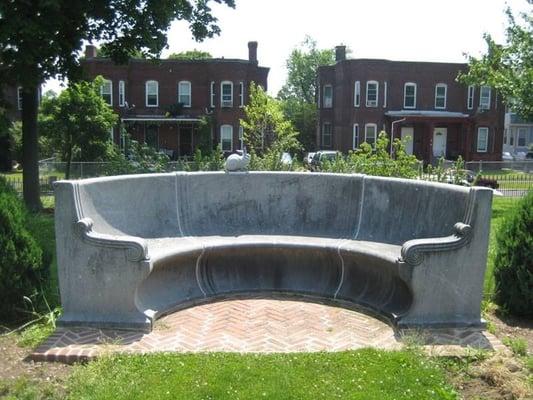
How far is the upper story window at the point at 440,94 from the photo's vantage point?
4441cm

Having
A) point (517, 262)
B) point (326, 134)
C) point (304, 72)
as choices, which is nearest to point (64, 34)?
point (517, 262)

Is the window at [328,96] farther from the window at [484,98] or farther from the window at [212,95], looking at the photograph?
the window at [484,98]

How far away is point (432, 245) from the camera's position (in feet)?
18.3

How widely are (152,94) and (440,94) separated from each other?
72.7 feet

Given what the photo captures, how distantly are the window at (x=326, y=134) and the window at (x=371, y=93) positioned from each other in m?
5.15

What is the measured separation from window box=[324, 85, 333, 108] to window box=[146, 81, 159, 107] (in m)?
13.9

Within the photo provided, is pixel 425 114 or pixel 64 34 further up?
pixel 64 34

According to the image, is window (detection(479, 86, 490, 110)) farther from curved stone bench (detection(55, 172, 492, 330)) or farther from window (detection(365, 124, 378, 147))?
curved stone bench (detection(55, 172, 492, 330))

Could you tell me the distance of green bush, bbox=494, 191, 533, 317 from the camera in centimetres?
600

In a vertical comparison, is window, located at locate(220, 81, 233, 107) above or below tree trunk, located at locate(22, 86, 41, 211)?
above

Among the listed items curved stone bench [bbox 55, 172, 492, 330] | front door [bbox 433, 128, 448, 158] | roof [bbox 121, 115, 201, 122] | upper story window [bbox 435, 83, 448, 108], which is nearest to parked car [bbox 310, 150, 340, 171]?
curved stone bench [bbox 55, 172, 492, 330]

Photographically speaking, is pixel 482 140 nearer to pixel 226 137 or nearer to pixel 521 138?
pixel 226 137

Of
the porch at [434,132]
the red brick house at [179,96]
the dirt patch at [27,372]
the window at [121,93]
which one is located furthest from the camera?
the porch at [434,132]

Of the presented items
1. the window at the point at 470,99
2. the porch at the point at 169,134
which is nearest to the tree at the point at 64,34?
the porch at the point at 169,134
